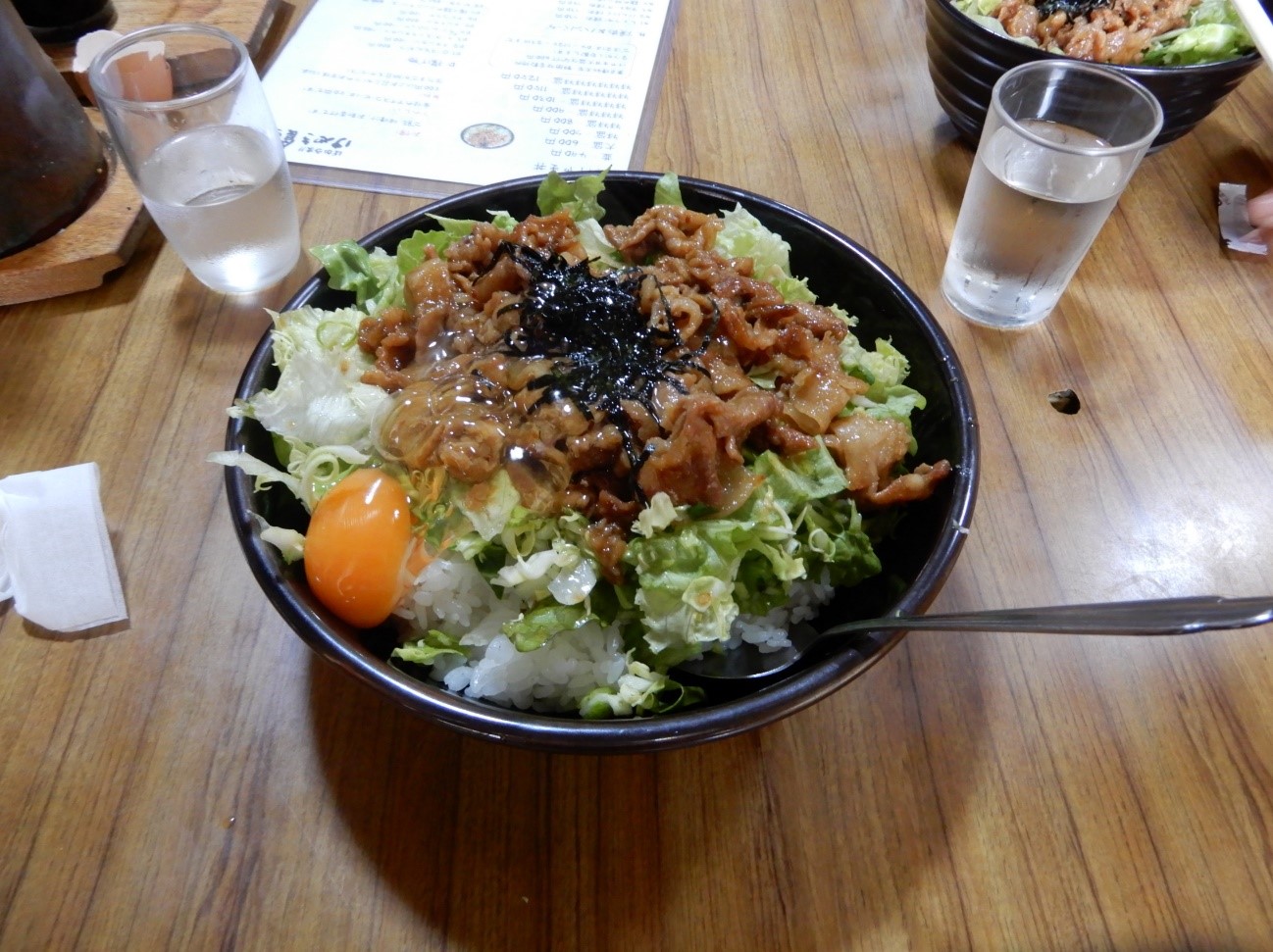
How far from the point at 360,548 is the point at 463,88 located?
172 cm

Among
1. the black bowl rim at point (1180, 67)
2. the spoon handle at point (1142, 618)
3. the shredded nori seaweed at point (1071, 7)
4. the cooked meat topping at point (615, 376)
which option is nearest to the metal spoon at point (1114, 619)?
the spoon handle at point (1142, 618)

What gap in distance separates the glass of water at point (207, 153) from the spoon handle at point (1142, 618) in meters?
1.70

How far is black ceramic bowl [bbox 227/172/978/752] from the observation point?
3.18ft

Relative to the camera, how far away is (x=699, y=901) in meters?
1.14

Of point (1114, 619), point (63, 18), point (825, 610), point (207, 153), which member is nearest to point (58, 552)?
point (207, 153)

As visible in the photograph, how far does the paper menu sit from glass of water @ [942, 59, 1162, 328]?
35.4 inches

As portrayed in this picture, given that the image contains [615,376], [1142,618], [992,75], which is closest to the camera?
[1142,618]

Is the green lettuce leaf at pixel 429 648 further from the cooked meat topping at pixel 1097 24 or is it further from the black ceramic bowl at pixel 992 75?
the cooked meat topping at pixel 1097 24

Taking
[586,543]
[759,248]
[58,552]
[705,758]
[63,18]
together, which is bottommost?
[705,758]

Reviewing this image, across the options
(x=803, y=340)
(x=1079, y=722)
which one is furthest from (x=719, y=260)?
(x=1079, y=722)

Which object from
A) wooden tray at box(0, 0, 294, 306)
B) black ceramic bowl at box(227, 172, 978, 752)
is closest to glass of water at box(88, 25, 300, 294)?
wooden tray at box(0, 0, 294, 306)

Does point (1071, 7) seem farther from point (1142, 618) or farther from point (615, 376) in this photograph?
point (1142, 618)

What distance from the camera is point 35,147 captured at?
1822 millimetres

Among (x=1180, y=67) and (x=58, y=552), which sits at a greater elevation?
(x=1180, y=67)
